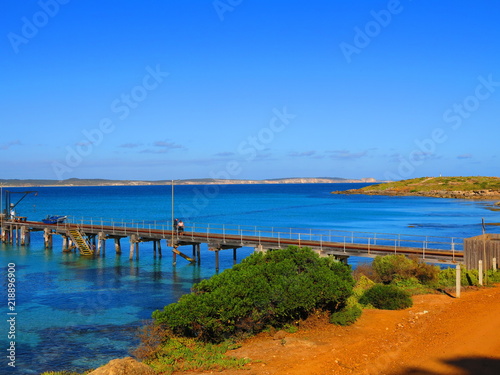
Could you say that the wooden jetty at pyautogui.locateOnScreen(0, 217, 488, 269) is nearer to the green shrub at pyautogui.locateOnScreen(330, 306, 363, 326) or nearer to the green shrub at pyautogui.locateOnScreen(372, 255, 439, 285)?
the green shrub at pyautogui.locateOnScreen(372, 255, 439, 285)

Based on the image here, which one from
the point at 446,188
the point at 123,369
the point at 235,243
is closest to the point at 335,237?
the point at 235,243

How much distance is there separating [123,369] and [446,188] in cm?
15014

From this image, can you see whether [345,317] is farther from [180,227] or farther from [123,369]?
[180,227]

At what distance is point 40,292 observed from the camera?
2880cm

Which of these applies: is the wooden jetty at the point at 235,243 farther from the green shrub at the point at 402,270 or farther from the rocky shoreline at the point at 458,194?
the rocky shoreline at the point at 458,194

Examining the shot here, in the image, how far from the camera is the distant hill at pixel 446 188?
132750 millimetres

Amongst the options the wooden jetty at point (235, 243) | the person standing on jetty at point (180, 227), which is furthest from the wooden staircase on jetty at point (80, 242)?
the person standing on jetty at point (180, 227)

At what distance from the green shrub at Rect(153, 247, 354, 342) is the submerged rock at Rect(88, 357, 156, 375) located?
2.87 m

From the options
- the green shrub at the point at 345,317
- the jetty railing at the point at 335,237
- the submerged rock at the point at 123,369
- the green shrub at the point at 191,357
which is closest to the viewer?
the submerged rock at the point at 123,369

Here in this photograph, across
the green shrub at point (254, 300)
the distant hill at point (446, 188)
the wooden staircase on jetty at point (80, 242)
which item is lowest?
the wooden staircase on jetty at point (80, 242)

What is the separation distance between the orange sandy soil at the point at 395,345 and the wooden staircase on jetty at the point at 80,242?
108ft

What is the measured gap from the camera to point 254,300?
15.9m

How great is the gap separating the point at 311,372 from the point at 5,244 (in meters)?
50.6

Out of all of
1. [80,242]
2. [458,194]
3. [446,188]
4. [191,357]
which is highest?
[446,188]
